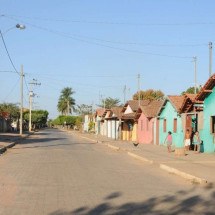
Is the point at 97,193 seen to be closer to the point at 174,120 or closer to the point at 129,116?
the point at 174,120

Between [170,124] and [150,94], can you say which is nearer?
[170,124]

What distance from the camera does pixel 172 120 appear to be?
128ft

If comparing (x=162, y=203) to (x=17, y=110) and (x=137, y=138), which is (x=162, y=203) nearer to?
(x=137, y=138)

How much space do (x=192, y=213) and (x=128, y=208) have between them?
4.21 feet

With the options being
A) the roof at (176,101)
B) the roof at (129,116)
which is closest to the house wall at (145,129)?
the roof at (129,116)

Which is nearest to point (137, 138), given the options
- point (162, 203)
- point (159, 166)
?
point (159, 166)

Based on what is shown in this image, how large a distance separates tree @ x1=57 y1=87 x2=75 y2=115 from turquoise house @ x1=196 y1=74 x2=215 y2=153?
13495cm

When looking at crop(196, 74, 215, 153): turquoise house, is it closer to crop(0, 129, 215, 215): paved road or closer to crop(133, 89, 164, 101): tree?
crop(0, 129, 215, 215): paved road

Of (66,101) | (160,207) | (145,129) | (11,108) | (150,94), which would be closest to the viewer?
(160,207)

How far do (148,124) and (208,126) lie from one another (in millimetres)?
18834

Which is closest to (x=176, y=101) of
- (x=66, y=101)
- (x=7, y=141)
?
(x=7, y=141)

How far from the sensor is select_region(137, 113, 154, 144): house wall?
4681 centimetres

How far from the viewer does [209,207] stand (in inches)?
414

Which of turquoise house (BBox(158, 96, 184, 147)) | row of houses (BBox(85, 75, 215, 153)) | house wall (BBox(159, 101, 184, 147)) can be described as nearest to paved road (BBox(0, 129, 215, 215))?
row of houses (BBox(85, 75, 215, 153))
